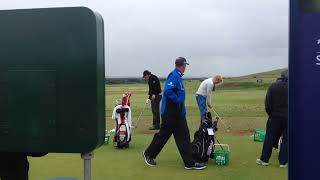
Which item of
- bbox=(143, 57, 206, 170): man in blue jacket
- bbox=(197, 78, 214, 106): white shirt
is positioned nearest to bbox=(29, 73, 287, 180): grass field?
bbox=(143, 57, 206, 170): man in blue jacket

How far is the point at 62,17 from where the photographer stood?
3.18 meters

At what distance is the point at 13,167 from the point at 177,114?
17.3 ft

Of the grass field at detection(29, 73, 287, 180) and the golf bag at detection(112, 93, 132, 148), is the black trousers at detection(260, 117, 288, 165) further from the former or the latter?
the golf bag at detection(112, 93, 132, 148)

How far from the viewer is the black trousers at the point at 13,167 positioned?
4145mm

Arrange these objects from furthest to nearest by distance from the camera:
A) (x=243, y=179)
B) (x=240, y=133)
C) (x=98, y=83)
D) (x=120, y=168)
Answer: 1. (x=240, y=133)
2. (x=120, y=168)
3. (x=243, y=179)
4. (x=98, y=83)

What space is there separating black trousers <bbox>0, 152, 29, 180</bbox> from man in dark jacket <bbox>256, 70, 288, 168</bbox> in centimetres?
589

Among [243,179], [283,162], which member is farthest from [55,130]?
[283,162]

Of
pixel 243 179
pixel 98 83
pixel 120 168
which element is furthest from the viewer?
pixel 120 168

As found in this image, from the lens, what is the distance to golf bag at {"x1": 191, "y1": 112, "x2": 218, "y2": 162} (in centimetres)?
981

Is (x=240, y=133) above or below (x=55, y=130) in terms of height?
below

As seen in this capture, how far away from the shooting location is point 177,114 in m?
9.27

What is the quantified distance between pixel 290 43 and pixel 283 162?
21.8 feet

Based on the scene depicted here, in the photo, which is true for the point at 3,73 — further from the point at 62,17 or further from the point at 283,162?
the point at 283,162

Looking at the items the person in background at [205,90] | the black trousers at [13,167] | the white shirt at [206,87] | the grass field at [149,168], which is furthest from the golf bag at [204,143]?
the black trousers at [13,167]
